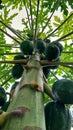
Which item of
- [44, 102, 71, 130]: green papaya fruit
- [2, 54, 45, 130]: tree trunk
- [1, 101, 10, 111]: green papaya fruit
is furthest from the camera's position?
[1, 101, 10, 111]: green papaya fruit

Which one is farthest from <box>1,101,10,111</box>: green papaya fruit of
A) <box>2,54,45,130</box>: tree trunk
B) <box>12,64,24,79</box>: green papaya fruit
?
<box>12,64,24,79</box>: green papaya fruit

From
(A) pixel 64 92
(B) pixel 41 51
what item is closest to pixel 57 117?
(A) pixel 64 92

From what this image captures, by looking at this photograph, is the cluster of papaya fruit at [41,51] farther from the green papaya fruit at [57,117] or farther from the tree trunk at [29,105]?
the green papaya fruit at [57,117]

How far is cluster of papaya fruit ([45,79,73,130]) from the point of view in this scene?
167cm

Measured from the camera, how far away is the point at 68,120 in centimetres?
176

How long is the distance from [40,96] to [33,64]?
51cm

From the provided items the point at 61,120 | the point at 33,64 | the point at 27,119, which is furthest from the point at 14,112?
the point at 33,64

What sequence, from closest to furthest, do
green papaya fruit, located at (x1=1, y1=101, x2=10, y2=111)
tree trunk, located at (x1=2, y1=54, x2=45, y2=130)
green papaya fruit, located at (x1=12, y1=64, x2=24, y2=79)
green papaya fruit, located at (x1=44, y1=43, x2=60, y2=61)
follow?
tree trunk, located at (x1=2, y1=54, x2=45, y2=130)
green papaya fruit, located at (x1=1, y1=101, x2=10, y2=111)
green papaya fruit, located at (x1=44, y1=43, x2=60, y2=61)
green papaya fruit, located at (x1=12, y1=64, x2=24, y2=79)

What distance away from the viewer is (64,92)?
68.8 inches

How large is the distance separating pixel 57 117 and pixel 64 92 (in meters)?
0.17

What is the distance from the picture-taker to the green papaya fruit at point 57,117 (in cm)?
166

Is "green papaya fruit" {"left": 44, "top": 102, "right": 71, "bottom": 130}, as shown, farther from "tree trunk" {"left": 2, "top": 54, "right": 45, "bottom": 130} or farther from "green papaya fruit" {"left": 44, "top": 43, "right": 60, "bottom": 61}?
"green papaya fruit" {"left": 44, "top": 43, "right": 60, "bottom": 61}

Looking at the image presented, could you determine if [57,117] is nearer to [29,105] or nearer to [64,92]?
[64,92]

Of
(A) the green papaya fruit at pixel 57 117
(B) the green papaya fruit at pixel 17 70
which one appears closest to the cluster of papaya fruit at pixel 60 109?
(A) the green papaya fruit at pixel 57 117
